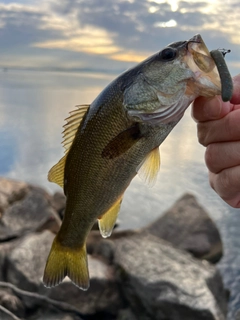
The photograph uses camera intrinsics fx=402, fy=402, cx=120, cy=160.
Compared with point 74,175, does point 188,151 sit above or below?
below

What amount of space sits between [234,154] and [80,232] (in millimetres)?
767

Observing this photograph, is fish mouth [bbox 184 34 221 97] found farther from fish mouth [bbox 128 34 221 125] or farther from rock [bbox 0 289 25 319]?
rock [bbox 0 289 25 319]

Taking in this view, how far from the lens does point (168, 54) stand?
153 cm

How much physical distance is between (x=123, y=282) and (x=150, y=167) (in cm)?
285

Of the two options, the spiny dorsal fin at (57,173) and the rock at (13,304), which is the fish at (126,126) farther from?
the rock at (13,304)

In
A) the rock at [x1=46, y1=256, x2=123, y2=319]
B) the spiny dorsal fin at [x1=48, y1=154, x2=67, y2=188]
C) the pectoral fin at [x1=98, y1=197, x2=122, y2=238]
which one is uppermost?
the spiny dorsal fin at [x1=48, y1=154, x2=67, y2=188]

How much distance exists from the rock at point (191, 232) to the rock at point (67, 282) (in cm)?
132

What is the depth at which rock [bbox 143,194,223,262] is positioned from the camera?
532cm

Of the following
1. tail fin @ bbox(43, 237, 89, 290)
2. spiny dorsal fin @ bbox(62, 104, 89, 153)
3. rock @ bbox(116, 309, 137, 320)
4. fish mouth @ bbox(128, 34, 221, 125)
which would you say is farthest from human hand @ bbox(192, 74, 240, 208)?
rock @ bbox(116, 309, 137, 320)

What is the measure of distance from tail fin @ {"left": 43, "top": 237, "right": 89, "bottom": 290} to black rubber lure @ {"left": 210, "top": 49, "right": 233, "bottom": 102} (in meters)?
0.99

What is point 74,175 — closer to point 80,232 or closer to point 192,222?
point 80,232

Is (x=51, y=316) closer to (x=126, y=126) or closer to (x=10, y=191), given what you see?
(x=126, y=126)

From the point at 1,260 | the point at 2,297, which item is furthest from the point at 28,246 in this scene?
the point at 2,297

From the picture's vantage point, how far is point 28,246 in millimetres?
4531
